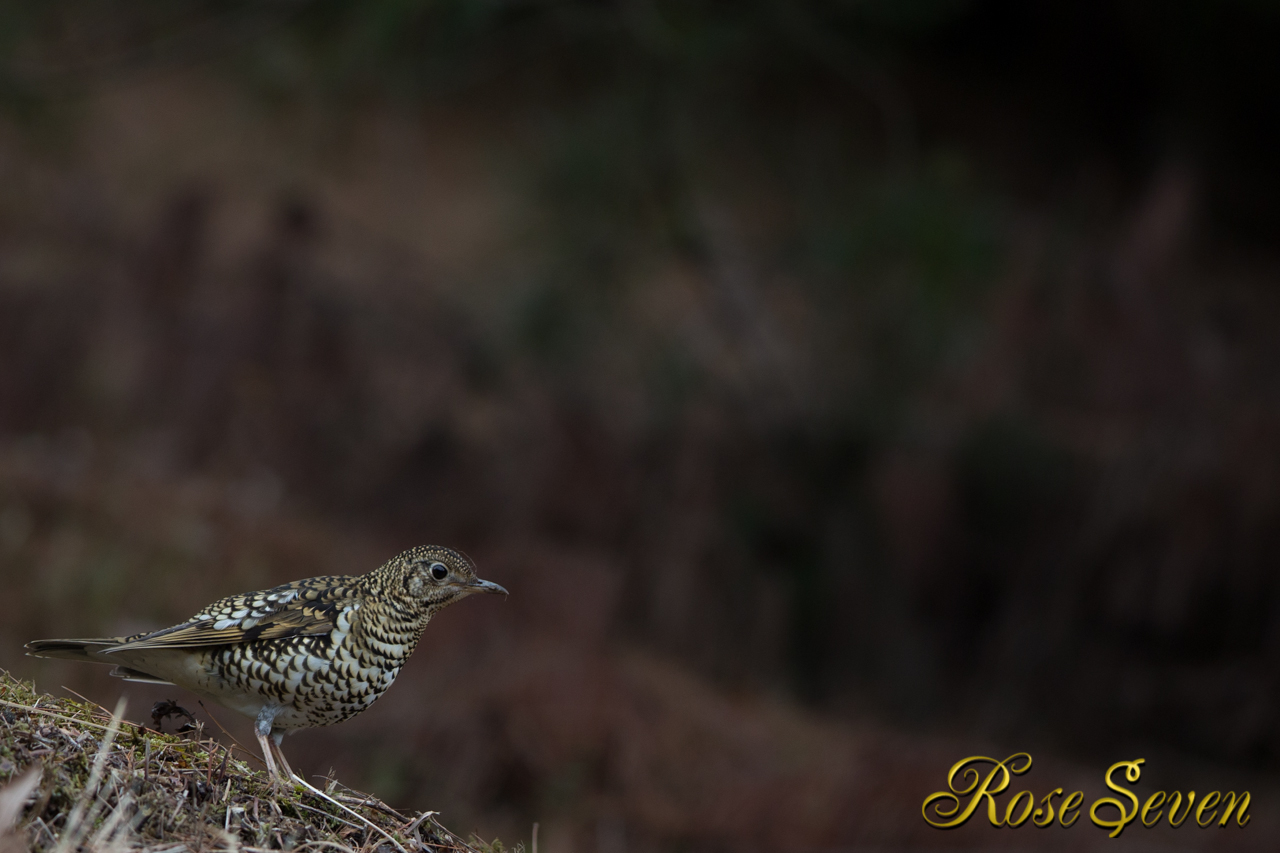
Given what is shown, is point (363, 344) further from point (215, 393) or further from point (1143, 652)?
point (1143, 652)

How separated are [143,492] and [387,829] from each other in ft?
21.2

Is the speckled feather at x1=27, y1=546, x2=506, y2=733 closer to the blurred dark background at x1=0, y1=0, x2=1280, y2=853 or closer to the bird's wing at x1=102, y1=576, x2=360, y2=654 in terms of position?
the bird's wing at x1=102, y1=576, x2=360, y2=654

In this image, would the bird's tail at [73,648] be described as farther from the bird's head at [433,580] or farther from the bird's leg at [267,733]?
A: the bird's head at [433,580]

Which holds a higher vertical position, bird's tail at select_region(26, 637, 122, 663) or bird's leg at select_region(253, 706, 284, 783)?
bird's tail at select_region(26, 637, 122, 663)

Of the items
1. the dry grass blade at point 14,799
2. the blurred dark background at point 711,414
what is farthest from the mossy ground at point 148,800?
the blurred dark background at point 711,414

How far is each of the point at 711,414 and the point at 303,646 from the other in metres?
8.09

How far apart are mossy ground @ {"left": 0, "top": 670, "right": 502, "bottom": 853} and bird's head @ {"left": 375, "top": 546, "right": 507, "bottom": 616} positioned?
0.40 metres

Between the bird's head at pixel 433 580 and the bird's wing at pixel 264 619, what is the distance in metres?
0.13

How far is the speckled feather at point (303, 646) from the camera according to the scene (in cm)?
198

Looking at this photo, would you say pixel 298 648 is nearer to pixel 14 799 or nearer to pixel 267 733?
pixel 267 733

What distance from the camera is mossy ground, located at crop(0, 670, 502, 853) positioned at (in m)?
1.60

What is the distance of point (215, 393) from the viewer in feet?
30.7

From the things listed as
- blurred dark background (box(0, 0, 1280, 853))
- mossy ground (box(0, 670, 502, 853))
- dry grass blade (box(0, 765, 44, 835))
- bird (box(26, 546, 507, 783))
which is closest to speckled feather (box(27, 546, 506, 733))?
bird (box(26, 546, 507, 783))

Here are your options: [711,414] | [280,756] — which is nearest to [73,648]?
[280,756]
